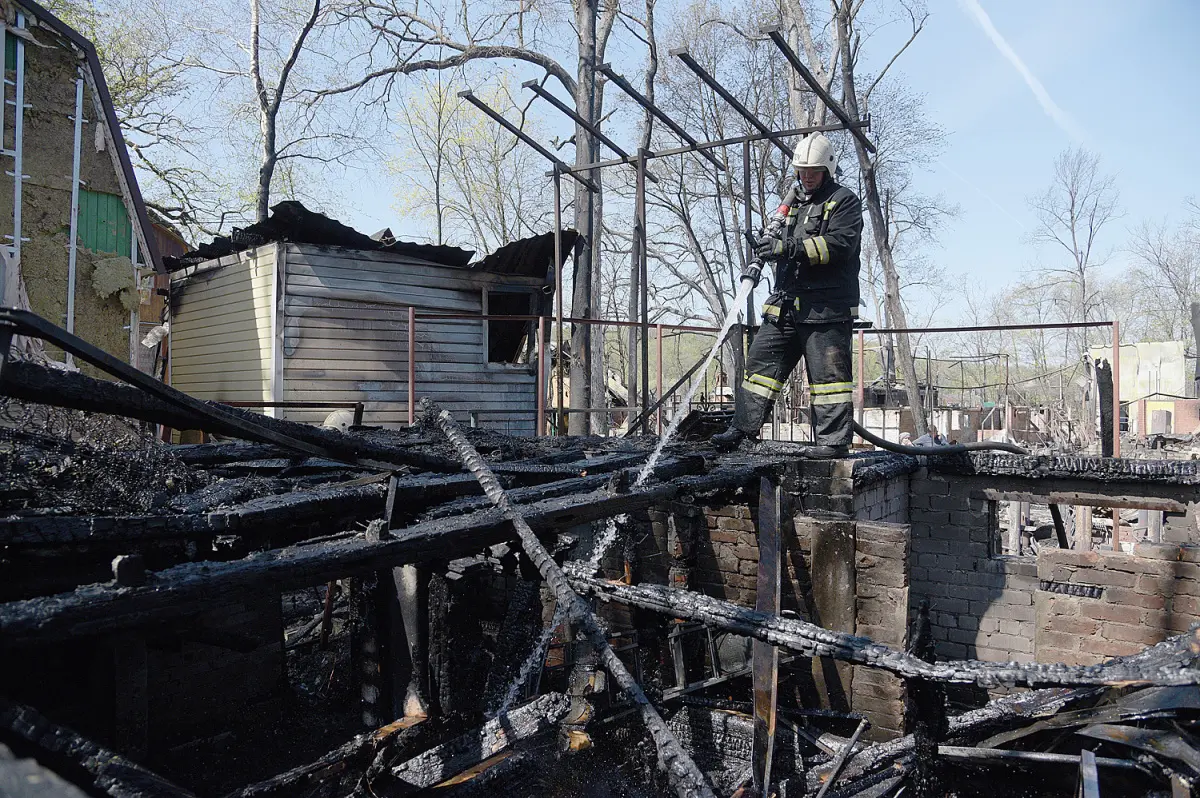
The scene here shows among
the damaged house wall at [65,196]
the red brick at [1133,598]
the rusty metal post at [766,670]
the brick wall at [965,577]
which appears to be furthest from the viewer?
the damaged house wall at [65,196]

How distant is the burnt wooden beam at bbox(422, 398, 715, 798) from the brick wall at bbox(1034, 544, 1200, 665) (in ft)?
10.7

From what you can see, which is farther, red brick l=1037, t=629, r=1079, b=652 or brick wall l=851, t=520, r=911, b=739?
red brick l=1037, t=629, r=1079, b=652

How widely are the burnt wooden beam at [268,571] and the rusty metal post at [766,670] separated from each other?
1.04 meters

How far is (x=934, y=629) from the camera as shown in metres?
5.83

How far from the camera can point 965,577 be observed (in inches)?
229

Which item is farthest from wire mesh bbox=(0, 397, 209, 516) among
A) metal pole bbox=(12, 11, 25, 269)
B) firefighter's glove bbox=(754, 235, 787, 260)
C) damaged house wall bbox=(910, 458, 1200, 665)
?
metal pole bbox=(12, 11, 25, 269)

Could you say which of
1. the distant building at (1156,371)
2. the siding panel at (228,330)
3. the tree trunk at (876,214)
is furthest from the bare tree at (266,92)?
the distant building at (1156,371)

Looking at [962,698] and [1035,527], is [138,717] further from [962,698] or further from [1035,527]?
[1035,527]

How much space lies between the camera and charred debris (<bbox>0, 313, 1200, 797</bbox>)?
2.15 meters

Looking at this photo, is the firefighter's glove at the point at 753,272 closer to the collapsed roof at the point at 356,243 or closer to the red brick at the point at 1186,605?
the red brick at the point at 1186,605

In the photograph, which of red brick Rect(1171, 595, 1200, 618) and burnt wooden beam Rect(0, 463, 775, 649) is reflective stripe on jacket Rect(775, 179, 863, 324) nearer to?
burnt wooden beam Rect(0, 463, 775, 649)

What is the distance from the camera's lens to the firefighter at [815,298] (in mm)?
4691

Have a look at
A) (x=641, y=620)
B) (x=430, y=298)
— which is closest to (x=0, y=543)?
(x=641, y=620)

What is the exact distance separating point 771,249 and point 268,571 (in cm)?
362
